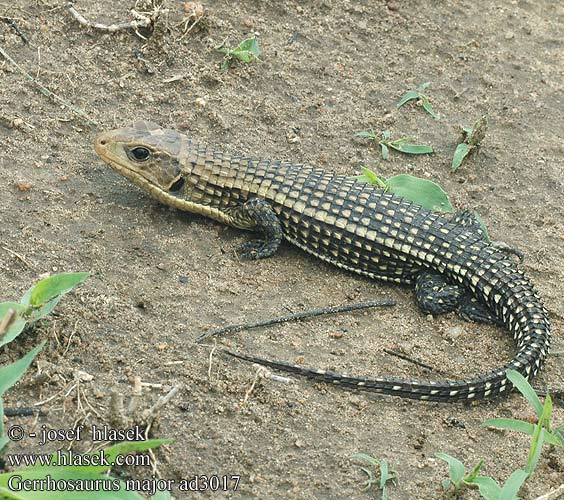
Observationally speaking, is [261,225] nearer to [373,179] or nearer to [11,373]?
[373,179]

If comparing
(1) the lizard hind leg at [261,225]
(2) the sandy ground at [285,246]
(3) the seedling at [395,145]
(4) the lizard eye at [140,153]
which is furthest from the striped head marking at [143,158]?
(3) the seedling at [395,145]

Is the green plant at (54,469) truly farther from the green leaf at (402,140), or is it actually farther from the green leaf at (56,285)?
the green leaf at (402,140)

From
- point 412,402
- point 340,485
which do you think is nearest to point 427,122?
point 412,402

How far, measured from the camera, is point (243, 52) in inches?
284

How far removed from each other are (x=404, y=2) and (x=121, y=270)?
4665 mm

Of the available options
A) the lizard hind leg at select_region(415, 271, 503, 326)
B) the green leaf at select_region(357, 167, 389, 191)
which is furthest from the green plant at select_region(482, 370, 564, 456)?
the green leaf at select_region(357, 167, 389, 191)

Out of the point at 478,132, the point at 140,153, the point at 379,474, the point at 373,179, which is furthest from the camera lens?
the point at 478,132

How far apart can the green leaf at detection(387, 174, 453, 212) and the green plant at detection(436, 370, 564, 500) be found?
226cm

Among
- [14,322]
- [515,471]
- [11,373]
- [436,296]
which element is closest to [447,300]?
[436,296]

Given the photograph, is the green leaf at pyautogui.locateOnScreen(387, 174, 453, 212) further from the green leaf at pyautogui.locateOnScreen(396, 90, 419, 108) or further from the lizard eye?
the lizard eye

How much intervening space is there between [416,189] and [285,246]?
3.62 feet

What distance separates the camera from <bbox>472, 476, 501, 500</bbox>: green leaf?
3.85 metres

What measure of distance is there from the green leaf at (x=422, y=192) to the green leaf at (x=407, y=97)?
1.22 m

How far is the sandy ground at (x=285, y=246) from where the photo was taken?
14.2ft
